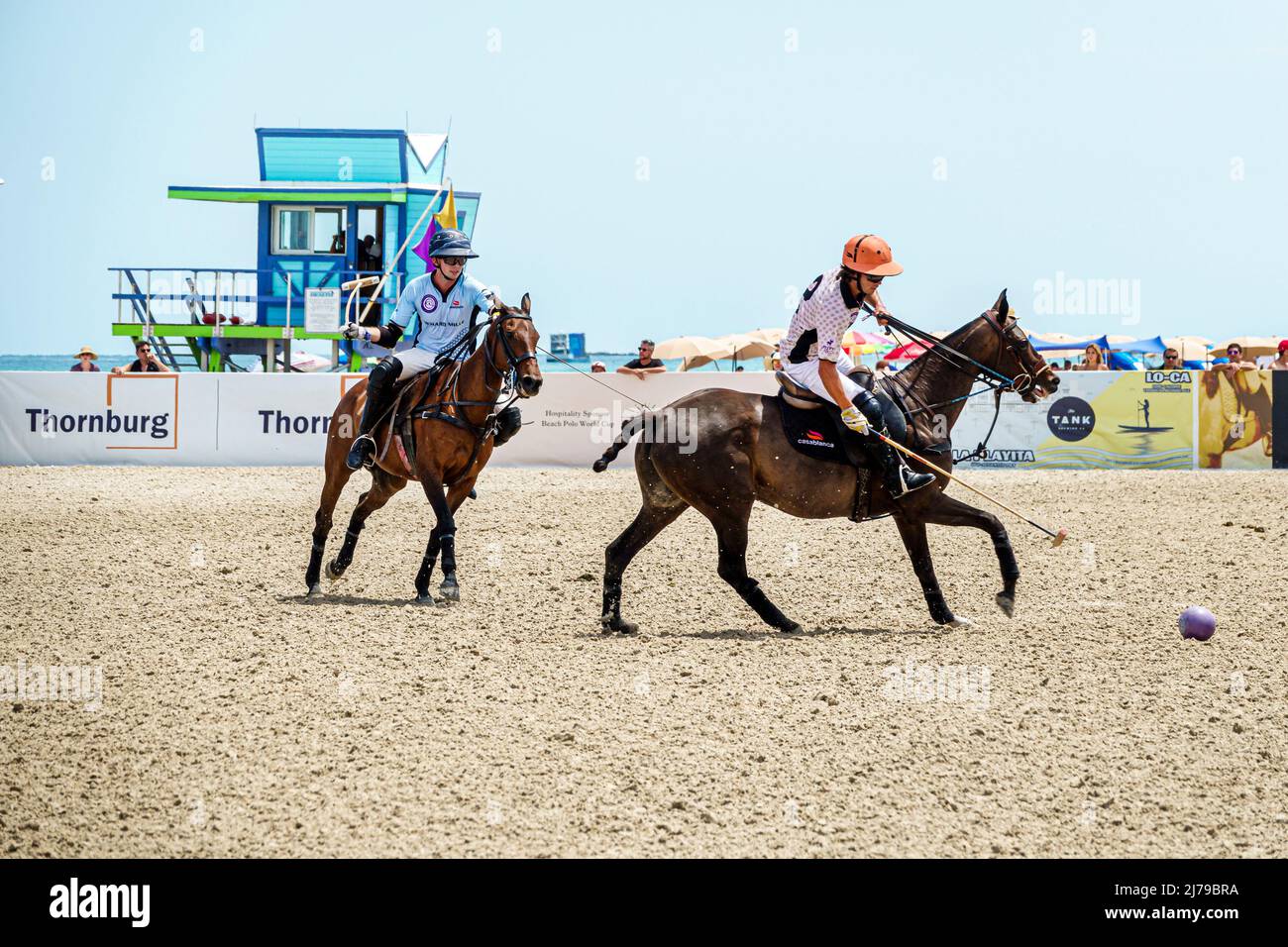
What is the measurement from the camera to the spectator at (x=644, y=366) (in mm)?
20734

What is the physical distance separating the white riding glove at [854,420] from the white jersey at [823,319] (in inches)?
14.9

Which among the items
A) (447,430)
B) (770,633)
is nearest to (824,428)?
(770,633)

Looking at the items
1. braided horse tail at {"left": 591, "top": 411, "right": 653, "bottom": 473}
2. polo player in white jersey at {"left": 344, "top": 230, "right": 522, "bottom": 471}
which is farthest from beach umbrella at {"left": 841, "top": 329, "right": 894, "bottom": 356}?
braided horse tail at {"left": 591, "top": 411, "right": 653, "bottom": 473}

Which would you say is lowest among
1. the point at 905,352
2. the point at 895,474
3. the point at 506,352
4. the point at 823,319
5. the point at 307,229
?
the point at 895,474

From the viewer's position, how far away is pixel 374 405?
10.8m

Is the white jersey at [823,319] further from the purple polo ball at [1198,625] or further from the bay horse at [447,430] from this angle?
the purple polo ball at [1198,625]

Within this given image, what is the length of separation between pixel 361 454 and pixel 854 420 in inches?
155

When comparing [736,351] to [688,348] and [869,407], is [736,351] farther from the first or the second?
[869,407]

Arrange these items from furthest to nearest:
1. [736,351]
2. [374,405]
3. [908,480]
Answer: [736,351] < [374,405] < [908,480]

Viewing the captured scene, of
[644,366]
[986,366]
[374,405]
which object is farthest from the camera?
[644,366]

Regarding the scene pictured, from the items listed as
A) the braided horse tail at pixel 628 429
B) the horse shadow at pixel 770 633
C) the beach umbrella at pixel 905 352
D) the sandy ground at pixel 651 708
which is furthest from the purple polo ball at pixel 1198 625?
the braided horse tail at pixel 628 429
